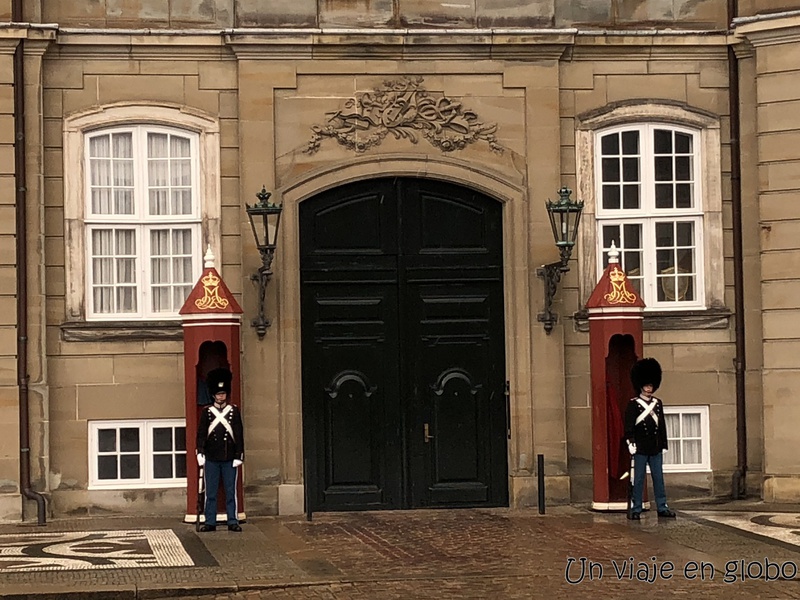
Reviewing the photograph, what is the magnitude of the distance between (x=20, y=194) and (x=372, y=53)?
396cm

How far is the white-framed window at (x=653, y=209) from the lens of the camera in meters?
18.1

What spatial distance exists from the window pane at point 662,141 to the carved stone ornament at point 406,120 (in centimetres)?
174

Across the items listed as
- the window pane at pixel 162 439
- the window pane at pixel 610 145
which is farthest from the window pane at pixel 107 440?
the window pane at pixel 610 145

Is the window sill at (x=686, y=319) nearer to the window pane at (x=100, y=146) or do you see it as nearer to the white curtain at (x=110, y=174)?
the white curtain at (x=110, y=174)

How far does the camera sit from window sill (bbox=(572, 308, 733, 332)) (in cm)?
1806

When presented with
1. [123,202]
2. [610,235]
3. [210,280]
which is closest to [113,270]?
[123,202]

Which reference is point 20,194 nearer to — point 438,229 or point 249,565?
point 438,229

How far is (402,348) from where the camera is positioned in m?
17.8

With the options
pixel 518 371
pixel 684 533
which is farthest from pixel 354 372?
pixel 684 533

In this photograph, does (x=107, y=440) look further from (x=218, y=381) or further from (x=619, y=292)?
(x=619, y=292)

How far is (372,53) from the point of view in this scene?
1775cm

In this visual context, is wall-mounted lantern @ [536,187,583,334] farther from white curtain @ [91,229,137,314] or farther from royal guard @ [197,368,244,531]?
white curtain @ [91,229,137,314]

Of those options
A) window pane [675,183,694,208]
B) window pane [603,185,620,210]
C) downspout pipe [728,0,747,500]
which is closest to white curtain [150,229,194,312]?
window pane [603,185,620,210]

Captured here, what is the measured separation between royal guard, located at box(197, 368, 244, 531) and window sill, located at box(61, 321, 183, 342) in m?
1.44
